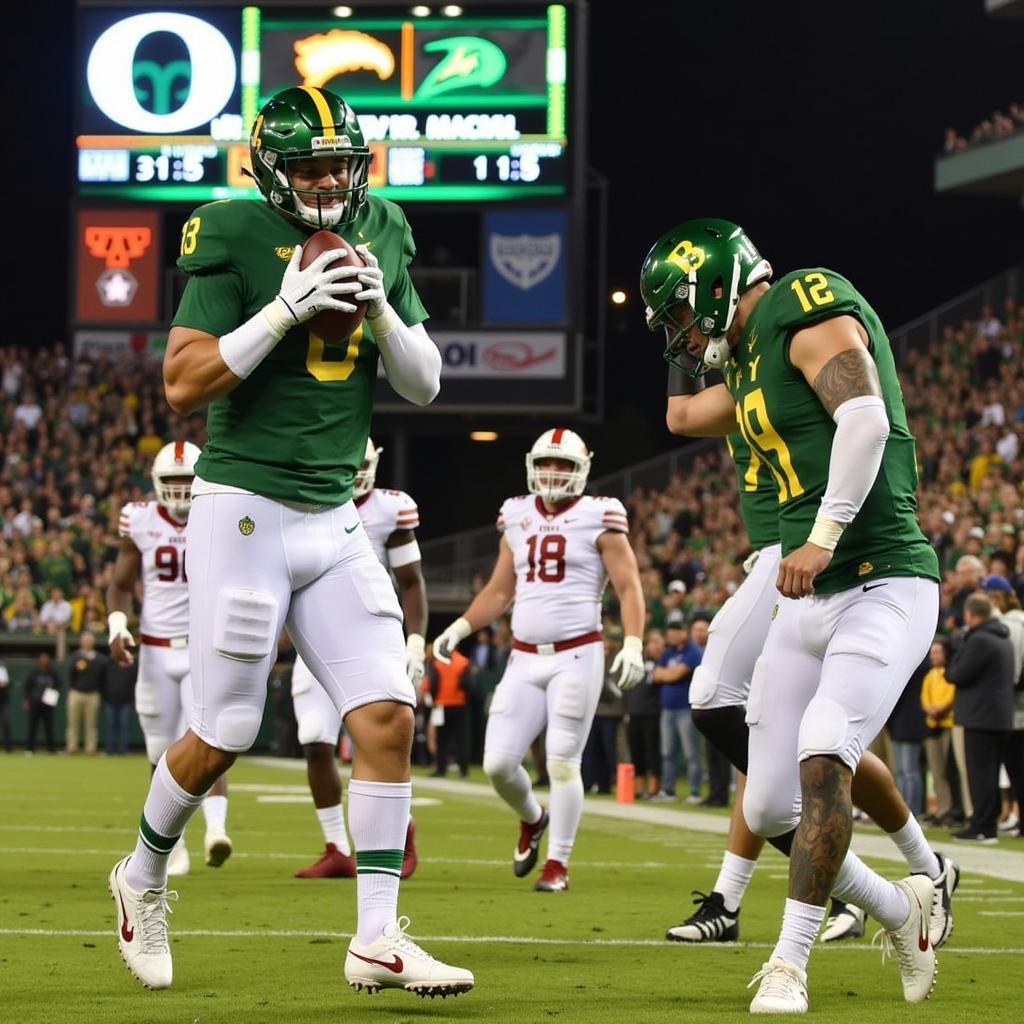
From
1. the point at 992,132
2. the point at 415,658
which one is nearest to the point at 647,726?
the point at 415,658

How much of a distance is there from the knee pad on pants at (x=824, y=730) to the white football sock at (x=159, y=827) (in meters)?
1.55

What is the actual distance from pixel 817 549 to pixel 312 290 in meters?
1.39

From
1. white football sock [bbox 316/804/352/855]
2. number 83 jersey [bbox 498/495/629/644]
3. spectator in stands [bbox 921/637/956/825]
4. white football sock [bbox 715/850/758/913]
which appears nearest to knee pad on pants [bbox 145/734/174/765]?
white football sock [bbox 316/804/352/855]

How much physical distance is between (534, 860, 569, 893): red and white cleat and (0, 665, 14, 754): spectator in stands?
16587 millimetres

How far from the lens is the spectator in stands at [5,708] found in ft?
77.5

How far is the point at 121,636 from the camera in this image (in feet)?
28.6

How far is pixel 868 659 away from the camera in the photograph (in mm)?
5012

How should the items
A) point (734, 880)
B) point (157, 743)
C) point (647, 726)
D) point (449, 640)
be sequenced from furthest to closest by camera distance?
point (647, 726) < point (157, 743) < point (449, 640) < point (734, 880)

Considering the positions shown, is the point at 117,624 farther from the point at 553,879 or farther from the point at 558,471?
the point at 553,879

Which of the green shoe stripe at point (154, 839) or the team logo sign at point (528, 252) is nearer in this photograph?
the green shoe stripe at point (154, 839)

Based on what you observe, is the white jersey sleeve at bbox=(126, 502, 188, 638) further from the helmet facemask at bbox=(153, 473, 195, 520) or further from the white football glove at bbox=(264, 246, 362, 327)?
the white football glove at bbox=(264, 246, 362, 327)

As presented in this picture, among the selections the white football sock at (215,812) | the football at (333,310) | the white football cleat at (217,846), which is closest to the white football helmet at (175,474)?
the white football sock at (215,812)

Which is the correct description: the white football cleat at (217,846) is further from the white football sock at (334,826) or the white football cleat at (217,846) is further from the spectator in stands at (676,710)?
the spectator in stands at (676,710)

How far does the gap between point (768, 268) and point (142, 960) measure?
8.31ft
